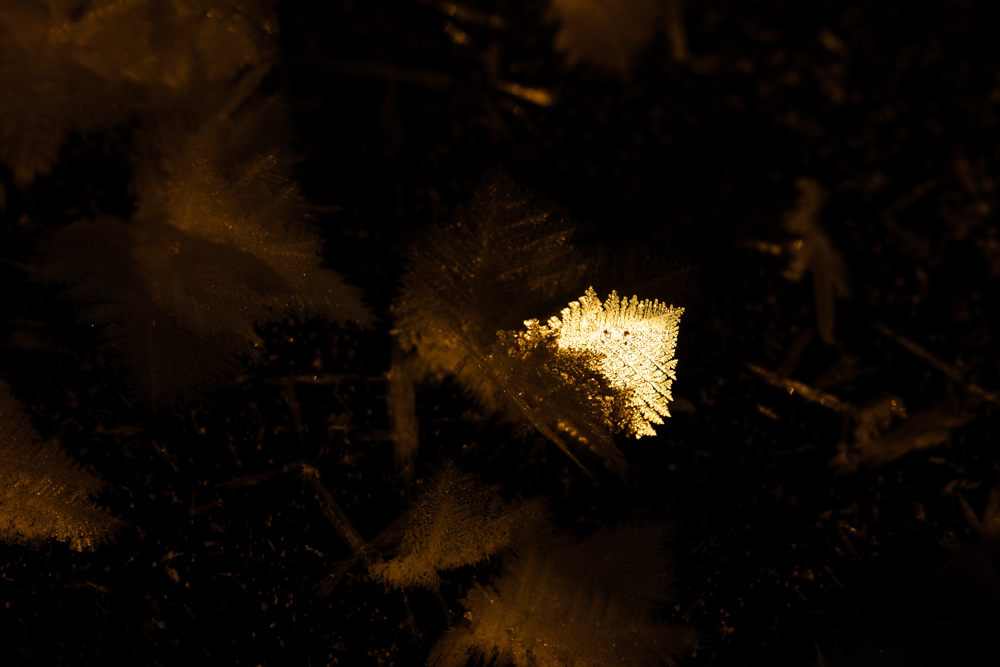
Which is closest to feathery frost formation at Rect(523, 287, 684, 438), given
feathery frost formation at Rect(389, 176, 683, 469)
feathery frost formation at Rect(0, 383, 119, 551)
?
feathery frost formation at Rect(389, 176, 683, 469)

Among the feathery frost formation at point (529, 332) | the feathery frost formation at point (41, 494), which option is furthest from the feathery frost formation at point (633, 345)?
the feathery frost formation at point (41, 494)

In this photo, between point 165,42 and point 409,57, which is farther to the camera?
point 409,57

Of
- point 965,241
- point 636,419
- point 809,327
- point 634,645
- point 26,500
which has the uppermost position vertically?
point 965,241

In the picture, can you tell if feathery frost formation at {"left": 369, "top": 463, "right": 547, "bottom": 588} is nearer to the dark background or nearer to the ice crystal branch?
the dark background

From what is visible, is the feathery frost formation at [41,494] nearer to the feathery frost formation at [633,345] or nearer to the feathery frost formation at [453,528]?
the feathery frost formation at [453,528]

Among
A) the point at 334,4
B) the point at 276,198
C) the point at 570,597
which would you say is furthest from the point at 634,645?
the point at 334,4

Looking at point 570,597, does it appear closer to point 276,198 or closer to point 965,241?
point 276,198
